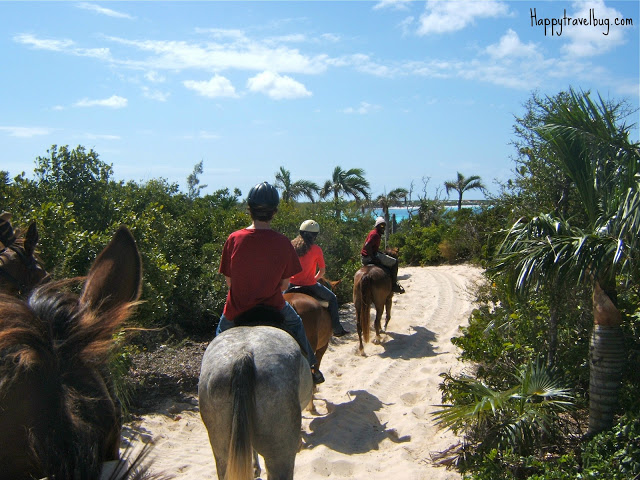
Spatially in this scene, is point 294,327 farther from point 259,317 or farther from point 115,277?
point 115,277

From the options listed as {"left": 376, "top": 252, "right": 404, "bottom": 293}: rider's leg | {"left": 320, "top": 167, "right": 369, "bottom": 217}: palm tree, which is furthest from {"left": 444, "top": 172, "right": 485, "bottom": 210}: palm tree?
{"left": 376, "top": 252, "right": 404, "bottom": 293}: rider's leg

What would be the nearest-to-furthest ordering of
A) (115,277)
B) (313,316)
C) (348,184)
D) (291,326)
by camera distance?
(115,277), (291,326), (313,316), (348,184)

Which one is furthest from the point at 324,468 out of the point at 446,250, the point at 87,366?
the point at 446,250

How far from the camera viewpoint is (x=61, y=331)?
1.70 m

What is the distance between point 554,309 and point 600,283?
83cm

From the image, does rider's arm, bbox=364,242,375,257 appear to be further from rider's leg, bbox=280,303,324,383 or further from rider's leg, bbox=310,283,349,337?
rider's leg, bbox=280,303,324,383

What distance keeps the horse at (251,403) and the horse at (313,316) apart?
2.92 metres

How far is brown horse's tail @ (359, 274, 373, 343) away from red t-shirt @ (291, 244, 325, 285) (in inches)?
112

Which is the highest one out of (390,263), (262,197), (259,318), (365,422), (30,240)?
(262,197)

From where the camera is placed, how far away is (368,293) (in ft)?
33.2

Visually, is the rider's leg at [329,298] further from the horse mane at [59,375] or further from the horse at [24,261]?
the horse mane at [59,375]

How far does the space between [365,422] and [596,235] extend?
146 inches

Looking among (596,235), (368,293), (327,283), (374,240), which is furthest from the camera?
(374,240)

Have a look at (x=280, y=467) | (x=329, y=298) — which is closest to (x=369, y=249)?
(x=329, y=298)
